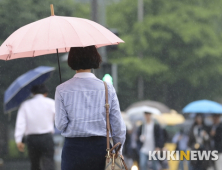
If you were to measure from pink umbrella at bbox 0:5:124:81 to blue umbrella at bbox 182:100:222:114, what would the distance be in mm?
2878

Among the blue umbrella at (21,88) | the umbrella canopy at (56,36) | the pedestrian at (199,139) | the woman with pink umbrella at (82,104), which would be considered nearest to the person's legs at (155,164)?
the pedestrian at (199,139)

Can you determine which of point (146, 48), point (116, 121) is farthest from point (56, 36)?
point (146, 48)

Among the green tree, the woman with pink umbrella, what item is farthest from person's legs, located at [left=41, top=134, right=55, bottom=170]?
the woman with pink umbrella

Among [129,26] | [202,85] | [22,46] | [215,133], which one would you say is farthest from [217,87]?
[22,46]

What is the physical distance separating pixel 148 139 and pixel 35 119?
1.53 metres

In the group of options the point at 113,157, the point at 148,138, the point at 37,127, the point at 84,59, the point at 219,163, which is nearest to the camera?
the point at 113,157

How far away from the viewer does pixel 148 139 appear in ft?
17.5

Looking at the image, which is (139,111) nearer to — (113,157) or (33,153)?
(33,153)

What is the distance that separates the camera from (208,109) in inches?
209

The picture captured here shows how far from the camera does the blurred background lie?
17.0 feet

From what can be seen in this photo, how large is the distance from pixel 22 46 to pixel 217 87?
351 cm

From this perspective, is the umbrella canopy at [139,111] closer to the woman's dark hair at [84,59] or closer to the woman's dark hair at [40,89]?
the woman's dark hair at [40,89]
